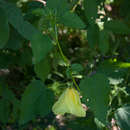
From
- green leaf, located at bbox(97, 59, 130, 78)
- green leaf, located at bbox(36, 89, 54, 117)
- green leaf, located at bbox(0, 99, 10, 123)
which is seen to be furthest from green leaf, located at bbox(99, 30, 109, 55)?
green leaf, located at bbox(0, 99, 10, 123)

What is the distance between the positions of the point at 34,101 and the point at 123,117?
1.03 feet

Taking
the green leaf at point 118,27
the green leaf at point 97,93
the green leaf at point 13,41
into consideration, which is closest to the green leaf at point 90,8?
the green leaf at point 118,27

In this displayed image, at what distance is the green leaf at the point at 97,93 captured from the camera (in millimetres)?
658

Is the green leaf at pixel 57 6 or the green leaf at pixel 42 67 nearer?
the green leaf at pixel 57 6

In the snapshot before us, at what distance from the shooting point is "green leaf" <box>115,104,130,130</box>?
794 mm

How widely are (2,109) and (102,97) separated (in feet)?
3.01

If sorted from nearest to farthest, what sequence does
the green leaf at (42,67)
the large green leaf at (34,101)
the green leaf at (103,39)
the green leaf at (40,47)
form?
the green leaf at (40,47)
the green leaf at (42,67)
the large green leaf at (34,101)
the green leaf at (103,39)

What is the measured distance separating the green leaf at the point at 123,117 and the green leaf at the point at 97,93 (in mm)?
144

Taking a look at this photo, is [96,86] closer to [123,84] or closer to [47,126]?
[123,84]

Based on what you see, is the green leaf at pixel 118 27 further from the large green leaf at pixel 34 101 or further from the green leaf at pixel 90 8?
the large green leaf at pixel 34 101

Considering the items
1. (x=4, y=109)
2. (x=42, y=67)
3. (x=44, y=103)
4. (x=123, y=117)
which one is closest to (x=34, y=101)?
(x=44, y=103)

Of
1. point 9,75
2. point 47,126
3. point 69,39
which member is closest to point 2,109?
point 47,126

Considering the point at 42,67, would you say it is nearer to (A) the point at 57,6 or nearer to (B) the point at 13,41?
(A) the point at 57,6

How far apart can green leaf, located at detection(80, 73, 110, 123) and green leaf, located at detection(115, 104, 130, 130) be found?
14cm
